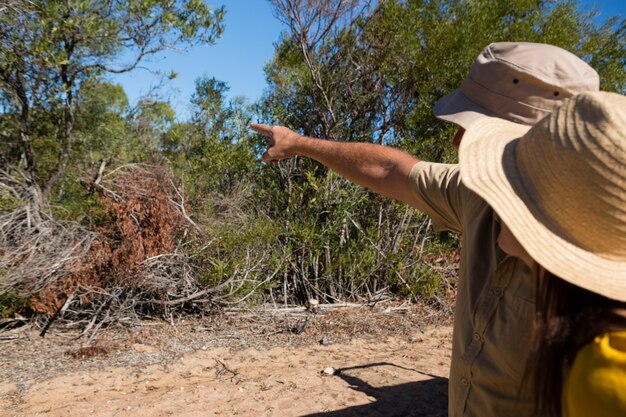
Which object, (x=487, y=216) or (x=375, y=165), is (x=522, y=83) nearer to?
(x=487, y=216)

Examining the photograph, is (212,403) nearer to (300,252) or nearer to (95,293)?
(95,293)

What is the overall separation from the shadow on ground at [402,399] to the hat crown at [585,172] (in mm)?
3161

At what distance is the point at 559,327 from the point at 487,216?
539mm

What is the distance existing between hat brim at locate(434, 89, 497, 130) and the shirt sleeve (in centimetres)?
16

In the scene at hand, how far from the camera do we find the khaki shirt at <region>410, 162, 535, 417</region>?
1179 mm

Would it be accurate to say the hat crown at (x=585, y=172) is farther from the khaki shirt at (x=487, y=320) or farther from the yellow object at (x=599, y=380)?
the khaki shirt at (x=487, y=320)

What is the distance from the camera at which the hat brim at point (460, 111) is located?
1.57 m

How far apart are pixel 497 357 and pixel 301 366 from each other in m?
3.56

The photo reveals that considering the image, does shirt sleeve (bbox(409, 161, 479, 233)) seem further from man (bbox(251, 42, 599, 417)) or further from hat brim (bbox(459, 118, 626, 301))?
hat brim (bbox(459, 118, 626, 301))

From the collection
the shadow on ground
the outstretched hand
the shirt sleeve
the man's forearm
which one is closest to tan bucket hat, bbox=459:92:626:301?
the shirt sleeve

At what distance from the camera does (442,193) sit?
1615mm

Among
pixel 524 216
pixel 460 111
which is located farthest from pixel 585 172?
pixel 460 111

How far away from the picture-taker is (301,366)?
4.55 meters

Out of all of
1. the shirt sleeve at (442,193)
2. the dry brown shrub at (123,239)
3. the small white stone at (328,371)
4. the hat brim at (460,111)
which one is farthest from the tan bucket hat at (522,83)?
the dry brown shrub at (123,239)
